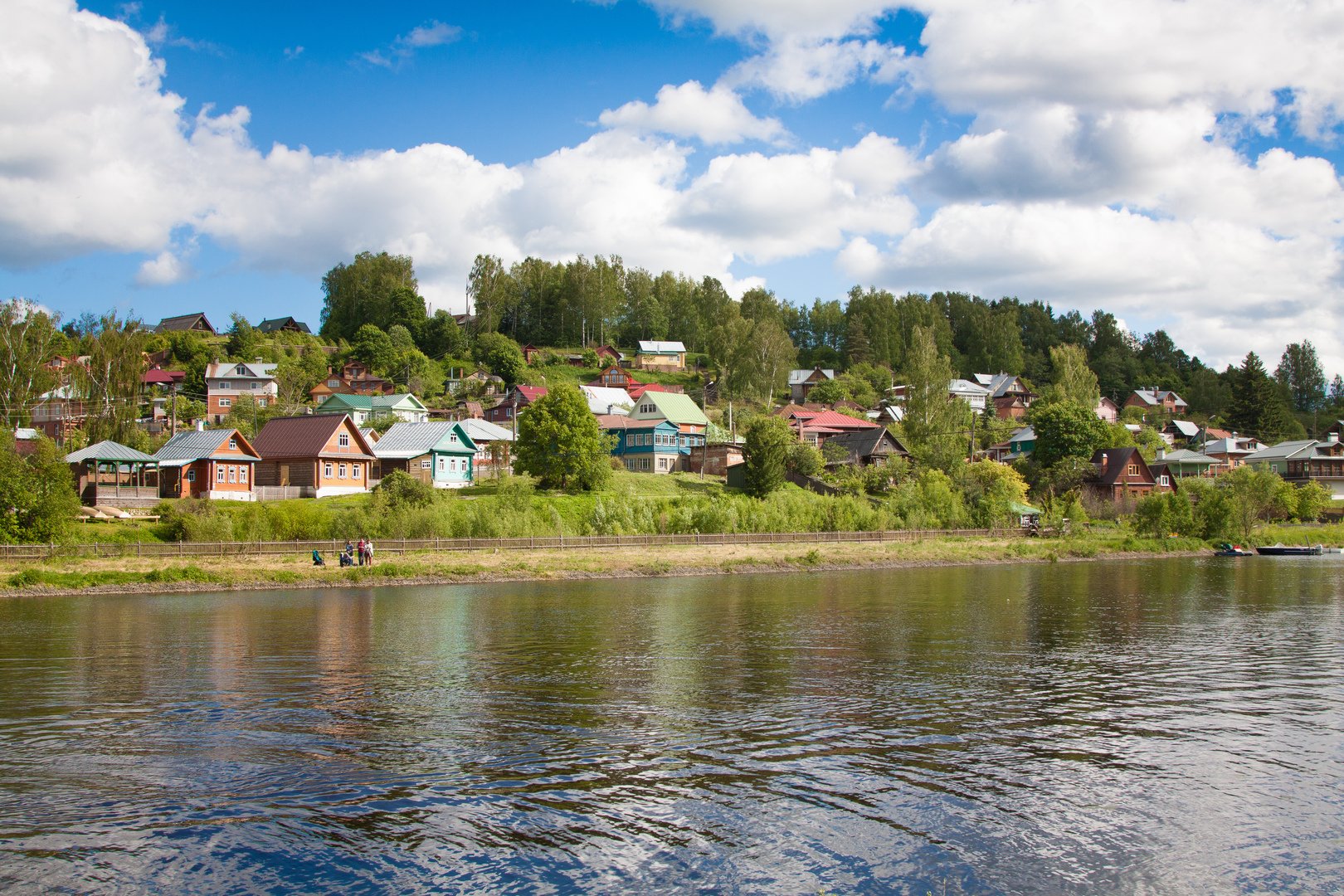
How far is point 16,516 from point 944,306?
165556 millimetres

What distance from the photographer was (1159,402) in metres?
158

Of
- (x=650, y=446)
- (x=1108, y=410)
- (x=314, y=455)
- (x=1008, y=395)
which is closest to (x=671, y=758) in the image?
(x=314, y=455)

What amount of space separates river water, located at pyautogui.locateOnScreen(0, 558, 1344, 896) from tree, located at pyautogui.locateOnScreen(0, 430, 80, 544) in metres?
19.2

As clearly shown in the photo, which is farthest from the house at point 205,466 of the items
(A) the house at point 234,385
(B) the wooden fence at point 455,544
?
(A) the house at point 234,385

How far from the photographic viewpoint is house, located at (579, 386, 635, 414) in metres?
117

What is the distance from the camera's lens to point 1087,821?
13.4 meters

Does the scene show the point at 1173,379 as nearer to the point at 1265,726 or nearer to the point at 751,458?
the point at 751,458

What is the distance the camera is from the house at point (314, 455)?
240 ft

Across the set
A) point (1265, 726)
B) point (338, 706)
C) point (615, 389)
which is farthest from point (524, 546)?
point (615, 389)

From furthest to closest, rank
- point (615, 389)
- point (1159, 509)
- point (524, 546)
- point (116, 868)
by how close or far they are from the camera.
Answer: point (615, 389) → point (1159, 509) → point (524, 546) → point (116, 868)

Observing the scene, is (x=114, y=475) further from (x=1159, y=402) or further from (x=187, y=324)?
(x=1159, y=402)

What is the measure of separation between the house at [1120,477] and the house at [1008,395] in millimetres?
45655

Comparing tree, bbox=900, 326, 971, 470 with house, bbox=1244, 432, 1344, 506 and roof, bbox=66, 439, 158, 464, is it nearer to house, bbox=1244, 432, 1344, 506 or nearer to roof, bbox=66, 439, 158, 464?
house, bbox=1244, 432, 1344, 506

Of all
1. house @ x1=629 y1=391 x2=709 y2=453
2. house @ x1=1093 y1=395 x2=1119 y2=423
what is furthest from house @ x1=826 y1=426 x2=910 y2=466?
house @ x1=1093 y1=395 x2=1119 y2=423
